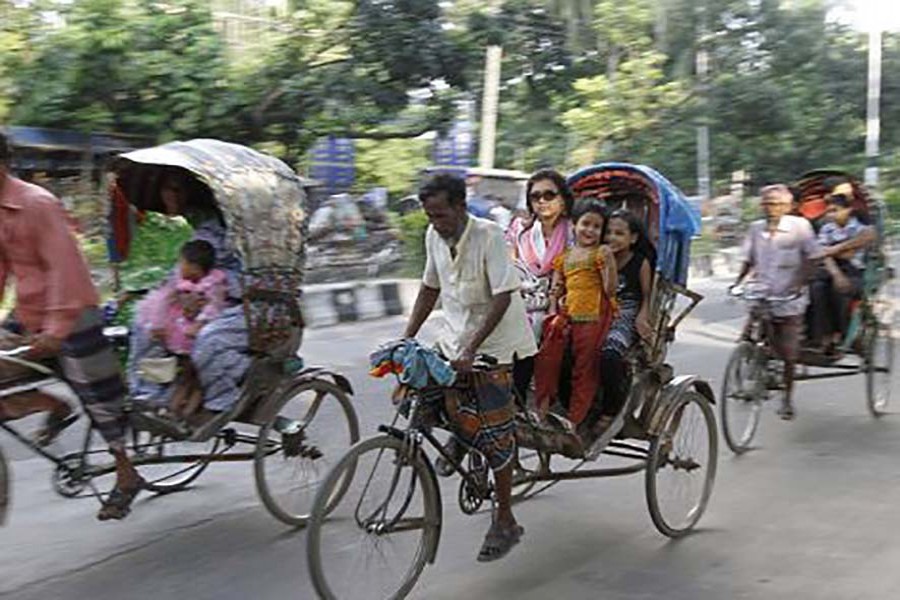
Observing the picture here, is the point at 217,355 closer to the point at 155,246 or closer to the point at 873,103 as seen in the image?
the point at 155,246

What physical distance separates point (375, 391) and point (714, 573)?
4.87 meters

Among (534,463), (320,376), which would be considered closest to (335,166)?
(320,376)

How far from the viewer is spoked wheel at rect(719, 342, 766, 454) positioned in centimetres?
705

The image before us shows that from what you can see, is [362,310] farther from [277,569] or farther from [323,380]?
[277,569]

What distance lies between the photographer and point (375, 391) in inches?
363

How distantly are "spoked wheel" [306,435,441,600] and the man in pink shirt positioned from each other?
1363mm

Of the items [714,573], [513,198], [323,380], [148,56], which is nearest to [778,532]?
[714,573]

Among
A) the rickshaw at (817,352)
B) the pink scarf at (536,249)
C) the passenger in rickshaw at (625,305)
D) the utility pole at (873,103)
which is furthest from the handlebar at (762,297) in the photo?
the utility pole at (873,103)

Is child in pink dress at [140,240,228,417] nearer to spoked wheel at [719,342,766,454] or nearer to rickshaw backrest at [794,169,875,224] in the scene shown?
spoked wheel at [719,342,766,454]

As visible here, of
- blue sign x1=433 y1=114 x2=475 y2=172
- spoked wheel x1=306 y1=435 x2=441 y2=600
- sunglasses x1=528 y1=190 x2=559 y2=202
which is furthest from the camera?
blue sign x1=433 y1=114 x2=475 y2=172

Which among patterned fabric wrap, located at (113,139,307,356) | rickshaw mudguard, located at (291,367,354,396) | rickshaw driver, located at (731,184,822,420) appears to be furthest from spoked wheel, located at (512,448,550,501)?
rickshaw driver, located at (731,184,822,420)

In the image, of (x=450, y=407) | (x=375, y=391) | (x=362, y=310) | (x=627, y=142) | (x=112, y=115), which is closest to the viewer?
(x=450, y=407)

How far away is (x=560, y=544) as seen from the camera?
16.6 feet

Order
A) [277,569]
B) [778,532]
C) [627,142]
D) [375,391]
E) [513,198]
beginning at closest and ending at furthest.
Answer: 1. [277,569]
2. [778,532]
3. [375,391]
4. [513,198]
5. [627,142]
